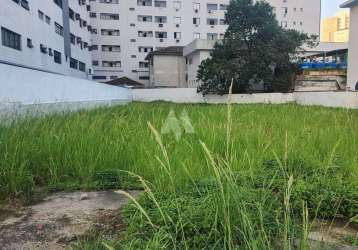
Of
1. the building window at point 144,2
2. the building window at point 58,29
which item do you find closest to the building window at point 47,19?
the building window at point 58,29

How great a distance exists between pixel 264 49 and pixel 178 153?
71.9 feet

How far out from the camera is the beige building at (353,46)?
800 inches

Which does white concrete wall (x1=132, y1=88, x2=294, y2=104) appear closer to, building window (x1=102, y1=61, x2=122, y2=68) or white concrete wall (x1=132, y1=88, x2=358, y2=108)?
white concrete wall (x1=132, y1=88, x2=358, y2=108)

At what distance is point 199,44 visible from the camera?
30.6 meters

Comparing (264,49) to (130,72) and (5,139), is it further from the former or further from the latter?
(130,72)

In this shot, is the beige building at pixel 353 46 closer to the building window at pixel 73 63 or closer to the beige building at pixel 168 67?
the beige building at pixel 168 67

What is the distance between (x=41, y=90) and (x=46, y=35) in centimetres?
1721

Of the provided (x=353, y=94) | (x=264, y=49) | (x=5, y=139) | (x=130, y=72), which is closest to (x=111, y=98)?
(x=264, y=49)

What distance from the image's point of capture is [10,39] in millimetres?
17938

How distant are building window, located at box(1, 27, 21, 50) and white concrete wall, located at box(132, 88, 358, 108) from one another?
1185 cm

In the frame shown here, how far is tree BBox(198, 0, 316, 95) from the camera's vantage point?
23734 millimetres

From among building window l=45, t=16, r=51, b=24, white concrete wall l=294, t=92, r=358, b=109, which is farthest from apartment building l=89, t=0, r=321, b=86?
white concrete wall l=294, t=92, r=358, b=109

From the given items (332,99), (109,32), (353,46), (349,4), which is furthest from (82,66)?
(353,46)

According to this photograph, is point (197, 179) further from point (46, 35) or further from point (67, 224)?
point (46, 35)
